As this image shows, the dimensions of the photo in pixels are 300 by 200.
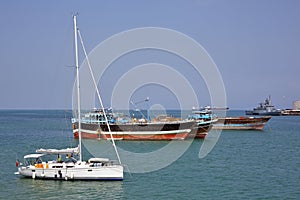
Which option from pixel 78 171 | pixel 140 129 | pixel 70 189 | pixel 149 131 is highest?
pixel 140 129

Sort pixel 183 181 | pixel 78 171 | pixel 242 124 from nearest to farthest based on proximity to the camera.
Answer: pixel 78 171
pixel 183 181
pixel 242 124

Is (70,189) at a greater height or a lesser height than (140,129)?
lesser

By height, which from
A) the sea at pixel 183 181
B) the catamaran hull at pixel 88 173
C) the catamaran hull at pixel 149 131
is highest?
the catamaran hull at pixel 149 131

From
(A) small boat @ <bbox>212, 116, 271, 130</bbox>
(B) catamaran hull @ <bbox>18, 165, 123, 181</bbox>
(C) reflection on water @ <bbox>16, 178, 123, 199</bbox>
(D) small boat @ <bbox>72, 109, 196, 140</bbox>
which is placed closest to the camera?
(C) reflection on water @ <bbox>16, 178, 123, 199</bbox>

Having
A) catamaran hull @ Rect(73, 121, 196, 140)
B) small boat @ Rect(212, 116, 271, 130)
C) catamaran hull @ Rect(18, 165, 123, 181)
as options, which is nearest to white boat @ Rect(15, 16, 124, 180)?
catamaran hull @ Rect(18, 165, 123, 181)

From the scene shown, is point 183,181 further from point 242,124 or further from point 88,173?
point 242,124

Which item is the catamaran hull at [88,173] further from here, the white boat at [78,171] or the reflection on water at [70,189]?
the reflection on water at [70,189]

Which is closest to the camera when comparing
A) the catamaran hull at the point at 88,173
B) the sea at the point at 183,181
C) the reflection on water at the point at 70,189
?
the reflection on water at the point at 70,189

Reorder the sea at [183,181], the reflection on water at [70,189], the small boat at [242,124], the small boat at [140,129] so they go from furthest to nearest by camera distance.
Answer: the small boat at [242,124] < the small boat at [140,129] < the sea at [183,181] < the reflection on water at [70,189]

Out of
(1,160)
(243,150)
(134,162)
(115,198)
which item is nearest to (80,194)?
(115,198)

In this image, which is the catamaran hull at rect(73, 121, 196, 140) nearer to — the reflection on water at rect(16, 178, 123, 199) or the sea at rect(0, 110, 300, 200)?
the sea at rect(0, 110, 300, 200)

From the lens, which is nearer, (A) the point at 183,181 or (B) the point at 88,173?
(B) the point at 88,173

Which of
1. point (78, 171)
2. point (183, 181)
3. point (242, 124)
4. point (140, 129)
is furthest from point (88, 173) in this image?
point (242, 124)

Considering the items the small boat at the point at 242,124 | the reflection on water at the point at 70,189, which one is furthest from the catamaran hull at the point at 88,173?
the small boat at the point at 242,124
